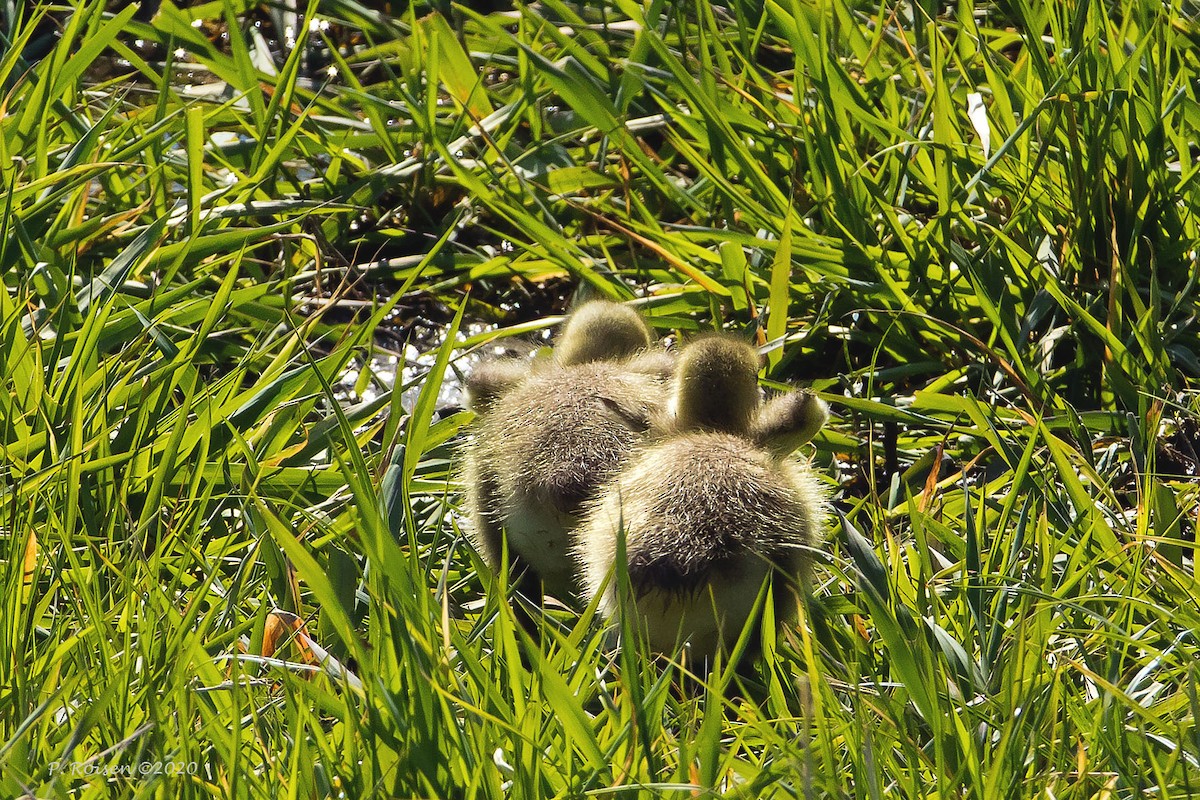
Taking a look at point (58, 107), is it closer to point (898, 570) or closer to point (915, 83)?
point (915, 83)

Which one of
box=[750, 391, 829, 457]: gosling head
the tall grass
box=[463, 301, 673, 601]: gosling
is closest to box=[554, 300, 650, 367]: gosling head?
box=[463, 301, 673, 601]: gosling

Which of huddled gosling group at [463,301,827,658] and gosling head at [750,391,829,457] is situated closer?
huddled gosling group at [463,301,827,658]

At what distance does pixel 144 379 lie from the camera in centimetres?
334

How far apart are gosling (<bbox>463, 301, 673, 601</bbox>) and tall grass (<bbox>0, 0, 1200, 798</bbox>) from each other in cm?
17

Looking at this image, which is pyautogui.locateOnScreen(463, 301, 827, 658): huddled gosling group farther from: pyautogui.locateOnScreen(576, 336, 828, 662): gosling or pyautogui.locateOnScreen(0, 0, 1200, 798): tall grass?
pyautogui.locateOnScreen(0, 0, 1200, 798): tall grass

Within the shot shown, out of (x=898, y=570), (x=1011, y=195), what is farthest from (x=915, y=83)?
(x=898, y=570)

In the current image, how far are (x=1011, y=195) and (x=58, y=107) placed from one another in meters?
2.94

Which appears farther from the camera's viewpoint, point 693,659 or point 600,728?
→ point 693,659

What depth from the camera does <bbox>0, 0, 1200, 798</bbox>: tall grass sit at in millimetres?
2258

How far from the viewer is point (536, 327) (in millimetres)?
4141

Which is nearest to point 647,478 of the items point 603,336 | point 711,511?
point 711,511

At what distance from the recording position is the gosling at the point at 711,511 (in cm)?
265

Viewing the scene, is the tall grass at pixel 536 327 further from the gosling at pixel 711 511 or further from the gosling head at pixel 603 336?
the gosling head at pixel 603 336

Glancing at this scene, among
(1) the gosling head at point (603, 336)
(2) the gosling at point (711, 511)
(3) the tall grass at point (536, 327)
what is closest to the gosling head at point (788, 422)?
(2) the gosling at point (711, 511)
